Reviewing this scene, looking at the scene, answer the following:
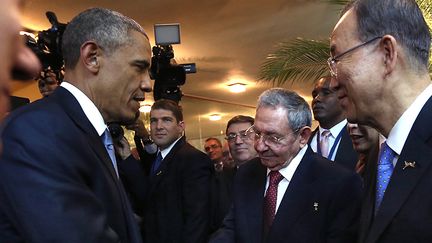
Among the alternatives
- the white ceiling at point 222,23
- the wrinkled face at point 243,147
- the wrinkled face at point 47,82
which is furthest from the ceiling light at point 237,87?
the wrinkled face at point 47,82

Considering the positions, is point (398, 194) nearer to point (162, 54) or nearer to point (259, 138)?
point (259, 138)

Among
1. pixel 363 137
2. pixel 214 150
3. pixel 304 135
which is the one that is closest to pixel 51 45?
pixel 304 135

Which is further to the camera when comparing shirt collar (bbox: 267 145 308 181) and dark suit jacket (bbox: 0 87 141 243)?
shirt collar (bbox: 267 145 308 181)

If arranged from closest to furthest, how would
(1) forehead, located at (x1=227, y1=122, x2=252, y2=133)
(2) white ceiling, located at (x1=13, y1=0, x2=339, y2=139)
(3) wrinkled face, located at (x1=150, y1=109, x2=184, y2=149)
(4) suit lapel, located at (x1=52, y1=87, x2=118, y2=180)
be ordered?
(4) suit lapel, located at (x1=52, y1=87, x2=118, y2=180) < (3) wrinkled face, located at (x1=150, y1=109, x2=184, y2=149) < (1) forehead, located at (x1=227, y1=122, x2=252, y2=133) < (2) white ceiling, located at (x1=13, y1=0, x2=339, y2=139)

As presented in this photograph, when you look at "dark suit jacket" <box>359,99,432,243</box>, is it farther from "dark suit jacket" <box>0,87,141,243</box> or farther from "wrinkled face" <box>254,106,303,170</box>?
"wrinkled face" <box>254,106,303,170</box>

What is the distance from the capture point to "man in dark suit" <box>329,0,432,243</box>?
145 centimetres

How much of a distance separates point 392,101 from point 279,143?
1016 mm

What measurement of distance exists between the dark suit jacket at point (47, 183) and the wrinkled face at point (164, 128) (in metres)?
2.45

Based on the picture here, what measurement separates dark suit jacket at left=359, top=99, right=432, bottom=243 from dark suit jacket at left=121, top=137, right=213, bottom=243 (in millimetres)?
2161

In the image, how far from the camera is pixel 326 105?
3857 mm

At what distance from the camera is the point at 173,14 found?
6.49 m

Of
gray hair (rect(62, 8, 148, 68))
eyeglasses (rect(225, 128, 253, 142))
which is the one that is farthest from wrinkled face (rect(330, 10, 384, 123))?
eyeglasses (rect(225, 128, 253, 142))

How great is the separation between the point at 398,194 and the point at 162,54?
307 centimetres

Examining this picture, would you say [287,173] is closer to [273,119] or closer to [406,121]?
[273,119]
